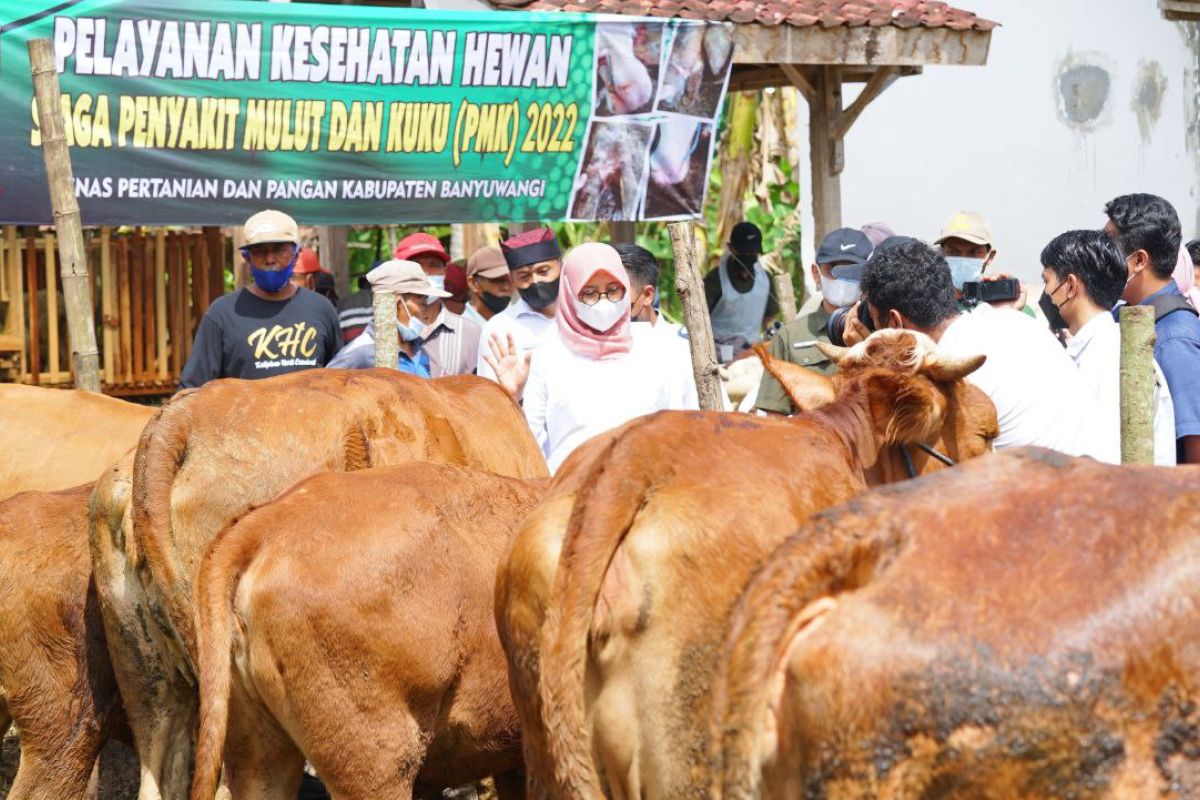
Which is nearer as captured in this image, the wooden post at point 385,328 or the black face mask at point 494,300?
the wooden post at point 385,328

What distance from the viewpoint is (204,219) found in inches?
309

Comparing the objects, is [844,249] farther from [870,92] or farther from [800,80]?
[800,80]

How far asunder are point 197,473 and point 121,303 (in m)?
5.27

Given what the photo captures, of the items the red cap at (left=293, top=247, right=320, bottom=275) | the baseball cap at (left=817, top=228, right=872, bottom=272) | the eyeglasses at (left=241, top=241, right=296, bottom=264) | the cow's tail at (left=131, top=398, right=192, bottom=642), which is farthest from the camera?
the red cap at (left=293, top=247, right=320, bottom=275)

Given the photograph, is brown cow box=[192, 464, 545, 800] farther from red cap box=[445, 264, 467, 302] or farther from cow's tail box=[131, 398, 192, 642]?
red cap box=[445, 264, 467, 302]

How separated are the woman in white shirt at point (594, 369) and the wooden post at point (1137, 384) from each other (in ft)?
5.17

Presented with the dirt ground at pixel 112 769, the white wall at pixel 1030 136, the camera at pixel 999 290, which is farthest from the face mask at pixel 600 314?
the white wall at pixel 1030 136

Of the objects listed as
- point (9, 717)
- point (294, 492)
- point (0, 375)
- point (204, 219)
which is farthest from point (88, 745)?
point (0, 375)

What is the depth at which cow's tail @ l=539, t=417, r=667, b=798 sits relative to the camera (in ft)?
11.5

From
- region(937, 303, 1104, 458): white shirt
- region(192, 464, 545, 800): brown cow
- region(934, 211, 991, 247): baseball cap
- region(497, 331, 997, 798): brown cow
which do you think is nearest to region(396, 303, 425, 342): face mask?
region(934, 211, 991, 247): baseball cap

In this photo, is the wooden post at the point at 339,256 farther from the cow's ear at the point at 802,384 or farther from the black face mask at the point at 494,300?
the cow's ear at the point at 802,384

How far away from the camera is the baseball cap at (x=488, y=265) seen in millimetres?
9547

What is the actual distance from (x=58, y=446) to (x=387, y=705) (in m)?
3.37

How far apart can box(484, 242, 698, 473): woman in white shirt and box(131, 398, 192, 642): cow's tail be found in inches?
54.3
